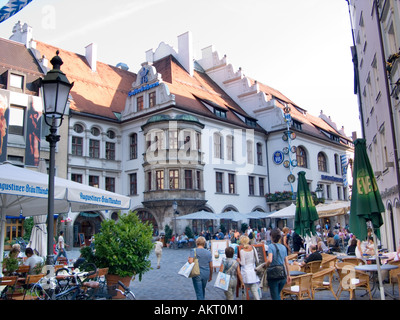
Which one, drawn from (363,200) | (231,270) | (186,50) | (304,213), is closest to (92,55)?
(186,50)

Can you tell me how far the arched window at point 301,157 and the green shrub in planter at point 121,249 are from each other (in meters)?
36.4

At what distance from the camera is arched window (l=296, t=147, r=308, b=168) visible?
4362cm

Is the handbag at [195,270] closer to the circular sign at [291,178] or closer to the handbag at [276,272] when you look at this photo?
the handbag at [276,272]

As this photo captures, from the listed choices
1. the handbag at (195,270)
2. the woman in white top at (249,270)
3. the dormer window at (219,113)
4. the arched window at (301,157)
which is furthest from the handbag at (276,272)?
the arched window at (301,157)

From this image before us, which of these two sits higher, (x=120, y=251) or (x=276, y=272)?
(x=120, y=251)

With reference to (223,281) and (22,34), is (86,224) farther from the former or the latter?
(223,281)

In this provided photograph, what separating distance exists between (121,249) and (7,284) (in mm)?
2599

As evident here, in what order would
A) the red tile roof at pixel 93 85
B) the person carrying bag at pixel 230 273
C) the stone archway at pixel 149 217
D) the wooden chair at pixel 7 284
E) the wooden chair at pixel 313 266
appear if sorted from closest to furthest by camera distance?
the wooden chair at pixel 7 284 < the person carrying bag at pixel 230 273 < the wooden chair at pixel 313 266 < the stone archway at pixel 149 217 < the red tile roof at pixel 93 85

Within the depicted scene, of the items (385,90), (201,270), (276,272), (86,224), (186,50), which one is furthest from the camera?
(186,50)

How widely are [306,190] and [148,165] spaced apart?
2218 cm

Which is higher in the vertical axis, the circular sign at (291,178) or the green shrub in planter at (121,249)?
the circular sign at (291,178)

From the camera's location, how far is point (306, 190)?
13.6m

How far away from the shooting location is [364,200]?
22.1ft

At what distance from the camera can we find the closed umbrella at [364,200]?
21.9 feet
